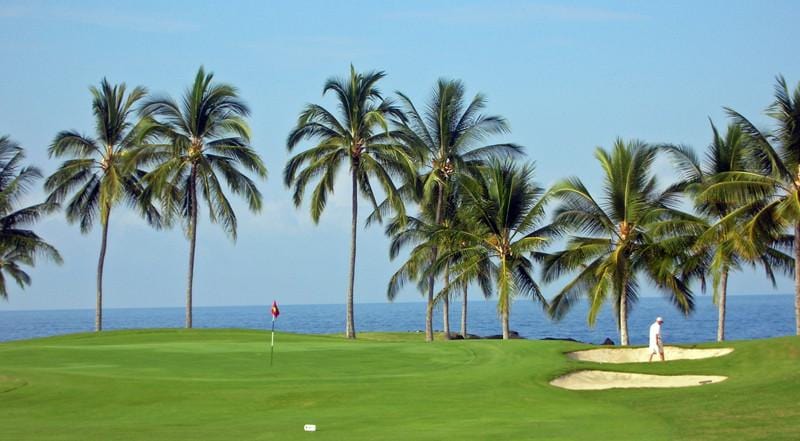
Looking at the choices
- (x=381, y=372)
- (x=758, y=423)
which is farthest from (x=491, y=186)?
(x=758, y=423)

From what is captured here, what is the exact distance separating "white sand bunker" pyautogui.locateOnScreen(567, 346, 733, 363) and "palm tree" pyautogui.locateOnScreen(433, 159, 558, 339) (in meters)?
12.0

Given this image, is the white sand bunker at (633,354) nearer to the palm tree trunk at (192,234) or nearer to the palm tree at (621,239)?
the palm tree at (621,239)

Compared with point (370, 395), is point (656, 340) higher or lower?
higher

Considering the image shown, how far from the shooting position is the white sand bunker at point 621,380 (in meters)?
28.2

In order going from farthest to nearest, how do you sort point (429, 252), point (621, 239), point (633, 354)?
point (429, 252), point (621, 239), point (633, 354)

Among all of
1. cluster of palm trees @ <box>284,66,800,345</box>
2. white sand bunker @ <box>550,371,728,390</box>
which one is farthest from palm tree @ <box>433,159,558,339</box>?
white sand bunker @ <box>550,371,728,390</box>

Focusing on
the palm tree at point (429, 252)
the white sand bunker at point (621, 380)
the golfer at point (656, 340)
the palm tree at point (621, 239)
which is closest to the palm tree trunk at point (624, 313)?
the palm tree at point (621, 239)

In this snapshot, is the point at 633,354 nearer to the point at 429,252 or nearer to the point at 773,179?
the point at 773,179

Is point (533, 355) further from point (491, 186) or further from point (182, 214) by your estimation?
point (182, 214)

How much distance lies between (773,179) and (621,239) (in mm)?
8423

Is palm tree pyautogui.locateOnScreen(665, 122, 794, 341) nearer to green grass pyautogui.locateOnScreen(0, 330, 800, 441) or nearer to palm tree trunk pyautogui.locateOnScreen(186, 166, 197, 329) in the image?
green grass pyautogui.locateOnScreen(0, 330, 800, 441)

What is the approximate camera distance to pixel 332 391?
24.0 meters

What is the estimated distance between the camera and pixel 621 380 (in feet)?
95.8

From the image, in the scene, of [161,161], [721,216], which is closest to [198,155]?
[161,161]
